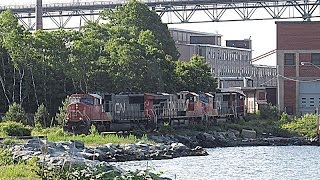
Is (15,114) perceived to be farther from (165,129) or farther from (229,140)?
(229,140)

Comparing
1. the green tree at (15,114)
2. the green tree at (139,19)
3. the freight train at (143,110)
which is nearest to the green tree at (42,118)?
the green tree at (15,114)

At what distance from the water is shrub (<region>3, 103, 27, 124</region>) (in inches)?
603

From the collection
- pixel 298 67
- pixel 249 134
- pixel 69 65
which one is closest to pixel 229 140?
pixel 249 134

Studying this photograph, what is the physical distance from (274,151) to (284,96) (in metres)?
29.3

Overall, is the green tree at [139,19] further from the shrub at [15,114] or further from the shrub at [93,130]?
the shrub at [93,130]

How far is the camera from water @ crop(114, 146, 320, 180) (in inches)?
1661

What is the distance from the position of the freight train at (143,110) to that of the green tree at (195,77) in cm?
237

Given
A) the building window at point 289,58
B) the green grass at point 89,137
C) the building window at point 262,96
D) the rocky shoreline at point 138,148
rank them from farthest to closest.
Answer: the building window at point 262,96, the building window at point 289,58, the green grass at point 89,137, the rocky shoreline at point 138,148

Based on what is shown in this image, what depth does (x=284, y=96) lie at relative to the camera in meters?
→ 92.1

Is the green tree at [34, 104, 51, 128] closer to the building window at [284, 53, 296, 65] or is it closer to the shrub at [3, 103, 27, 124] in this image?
the shrub at [3, 103, 27, 124]

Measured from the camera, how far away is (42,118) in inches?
2623

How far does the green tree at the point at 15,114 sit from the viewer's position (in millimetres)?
63572

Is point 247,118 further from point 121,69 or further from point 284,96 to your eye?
point 121,69

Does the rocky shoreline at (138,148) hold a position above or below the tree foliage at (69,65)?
below
